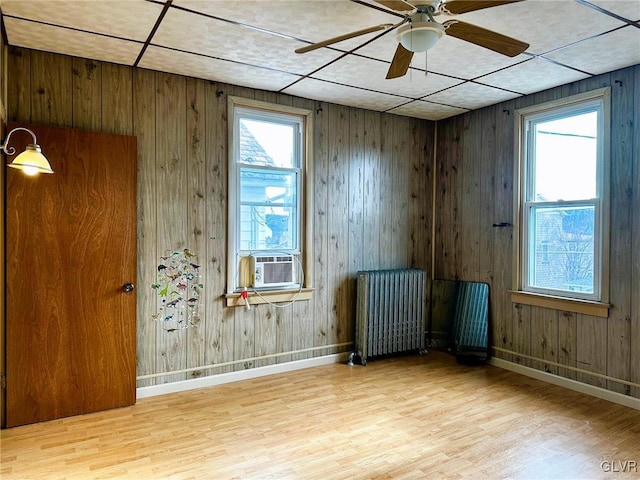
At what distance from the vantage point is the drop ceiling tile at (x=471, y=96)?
393 centimetres

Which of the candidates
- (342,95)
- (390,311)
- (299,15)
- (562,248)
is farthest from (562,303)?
(299,15)

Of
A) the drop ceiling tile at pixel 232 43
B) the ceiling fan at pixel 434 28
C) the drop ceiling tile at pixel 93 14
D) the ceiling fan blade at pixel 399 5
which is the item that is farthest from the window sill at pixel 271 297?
the ceiling fan blade at pixel 399 5

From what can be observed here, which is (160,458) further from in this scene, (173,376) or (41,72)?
(41,72)

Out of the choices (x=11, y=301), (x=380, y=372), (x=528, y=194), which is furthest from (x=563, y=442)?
(x=11, y=301)

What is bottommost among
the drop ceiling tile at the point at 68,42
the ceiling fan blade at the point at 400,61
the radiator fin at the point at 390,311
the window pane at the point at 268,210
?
the radiator fin at the point at 390,311

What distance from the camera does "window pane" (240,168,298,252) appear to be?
4.04 m

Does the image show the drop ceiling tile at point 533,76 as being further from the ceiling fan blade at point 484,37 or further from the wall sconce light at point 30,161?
the wall sconce light at point 30,161

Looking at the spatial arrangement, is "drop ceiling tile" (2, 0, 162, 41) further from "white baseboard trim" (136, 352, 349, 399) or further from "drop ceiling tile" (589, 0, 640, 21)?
"white baseboard trim" (136, 352, 349, 399)

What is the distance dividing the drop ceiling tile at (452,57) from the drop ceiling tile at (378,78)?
0.42 ft

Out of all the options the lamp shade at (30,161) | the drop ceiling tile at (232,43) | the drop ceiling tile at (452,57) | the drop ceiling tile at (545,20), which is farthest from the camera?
the drop ceiling tile at (452,57)

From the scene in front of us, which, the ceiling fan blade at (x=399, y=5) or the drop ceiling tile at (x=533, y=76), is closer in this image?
the ceiling fan blade at (x=399, y=5)

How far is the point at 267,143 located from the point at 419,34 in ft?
7.28

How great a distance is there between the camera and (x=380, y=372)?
4219 millimetres

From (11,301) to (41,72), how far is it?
1.68 meters
